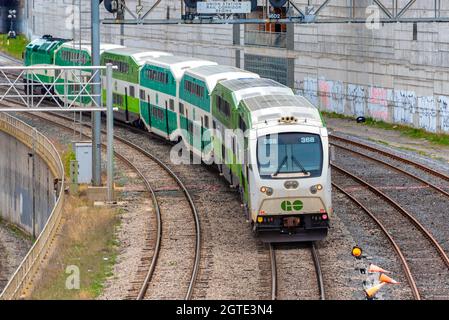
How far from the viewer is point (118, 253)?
94.2 ft

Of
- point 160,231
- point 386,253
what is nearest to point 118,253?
point 160,231

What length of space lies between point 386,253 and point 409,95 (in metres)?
24.4

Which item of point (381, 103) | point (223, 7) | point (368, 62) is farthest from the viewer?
point (368, 62)

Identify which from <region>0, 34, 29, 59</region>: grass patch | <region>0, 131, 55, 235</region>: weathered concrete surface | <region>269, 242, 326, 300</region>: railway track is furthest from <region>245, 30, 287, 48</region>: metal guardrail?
<region>0, 34, 29, 59</region>: grass patch

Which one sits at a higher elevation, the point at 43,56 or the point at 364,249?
the point at 43,56

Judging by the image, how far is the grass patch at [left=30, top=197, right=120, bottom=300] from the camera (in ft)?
82.5

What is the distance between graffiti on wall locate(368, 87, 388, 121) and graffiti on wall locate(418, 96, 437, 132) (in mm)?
3155

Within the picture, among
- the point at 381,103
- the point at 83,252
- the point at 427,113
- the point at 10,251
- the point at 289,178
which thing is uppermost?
the point at 289,178

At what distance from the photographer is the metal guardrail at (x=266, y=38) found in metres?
62.3

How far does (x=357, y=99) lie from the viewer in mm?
55938

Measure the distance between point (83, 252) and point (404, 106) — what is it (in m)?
25.6

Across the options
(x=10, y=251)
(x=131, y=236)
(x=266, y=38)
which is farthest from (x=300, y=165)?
(x=266, y=38)

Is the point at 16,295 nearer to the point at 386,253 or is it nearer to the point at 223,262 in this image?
the point at 223,262

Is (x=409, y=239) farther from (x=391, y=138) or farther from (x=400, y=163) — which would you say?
(x=391, y=138)
